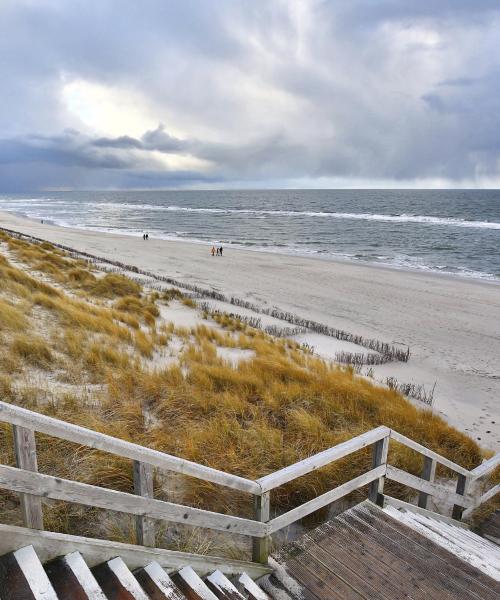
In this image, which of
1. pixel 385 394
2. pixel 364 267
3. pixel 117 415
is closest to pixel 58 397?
A: pixel 117 415

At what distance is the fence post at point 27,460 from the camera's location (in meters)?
2.10

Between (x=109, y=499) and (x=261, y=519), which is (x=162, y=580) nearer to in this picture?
(x=109, y=499)

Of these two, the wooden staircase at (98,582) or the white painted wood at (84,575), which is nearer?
the wooden staircase at (98,582)

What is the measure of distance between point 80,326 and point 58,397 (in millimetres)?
4399

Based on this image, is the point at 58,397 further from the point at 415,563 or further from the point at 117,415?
the point at 415,563

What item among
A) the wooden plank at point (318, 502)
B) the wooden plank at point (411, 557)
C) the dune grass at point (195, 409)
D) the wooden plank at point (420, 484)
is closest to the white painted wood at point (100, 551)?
the wooden plank at point (318, 502)

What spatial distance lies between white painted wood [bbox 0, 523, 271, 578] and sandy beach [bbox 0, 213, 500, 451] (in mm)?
6621

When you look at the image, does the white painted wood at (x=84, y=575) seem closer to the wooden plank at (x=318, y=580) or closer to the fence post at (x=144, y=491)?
the fence post at (x=144, y=491)

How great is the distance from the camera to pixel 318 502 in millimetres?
3592

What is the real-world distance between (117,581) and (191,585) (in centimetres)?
52

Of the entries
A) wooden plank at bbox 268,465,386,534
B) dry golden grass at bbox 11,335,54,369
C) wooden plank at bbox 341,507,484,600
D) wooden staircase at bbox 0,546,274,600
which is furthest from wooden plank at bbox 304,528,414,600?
dry golden grass at bbox 11,335,54,369

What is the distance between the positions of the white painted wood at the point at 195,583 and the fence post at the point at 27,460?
3.37ft

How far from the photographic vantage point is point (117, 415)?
18.5 ft

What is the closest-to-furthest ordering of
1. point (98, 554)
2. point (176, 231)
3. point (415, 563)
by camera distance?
point (98, 554), point (415, 563), point (176, 231)
